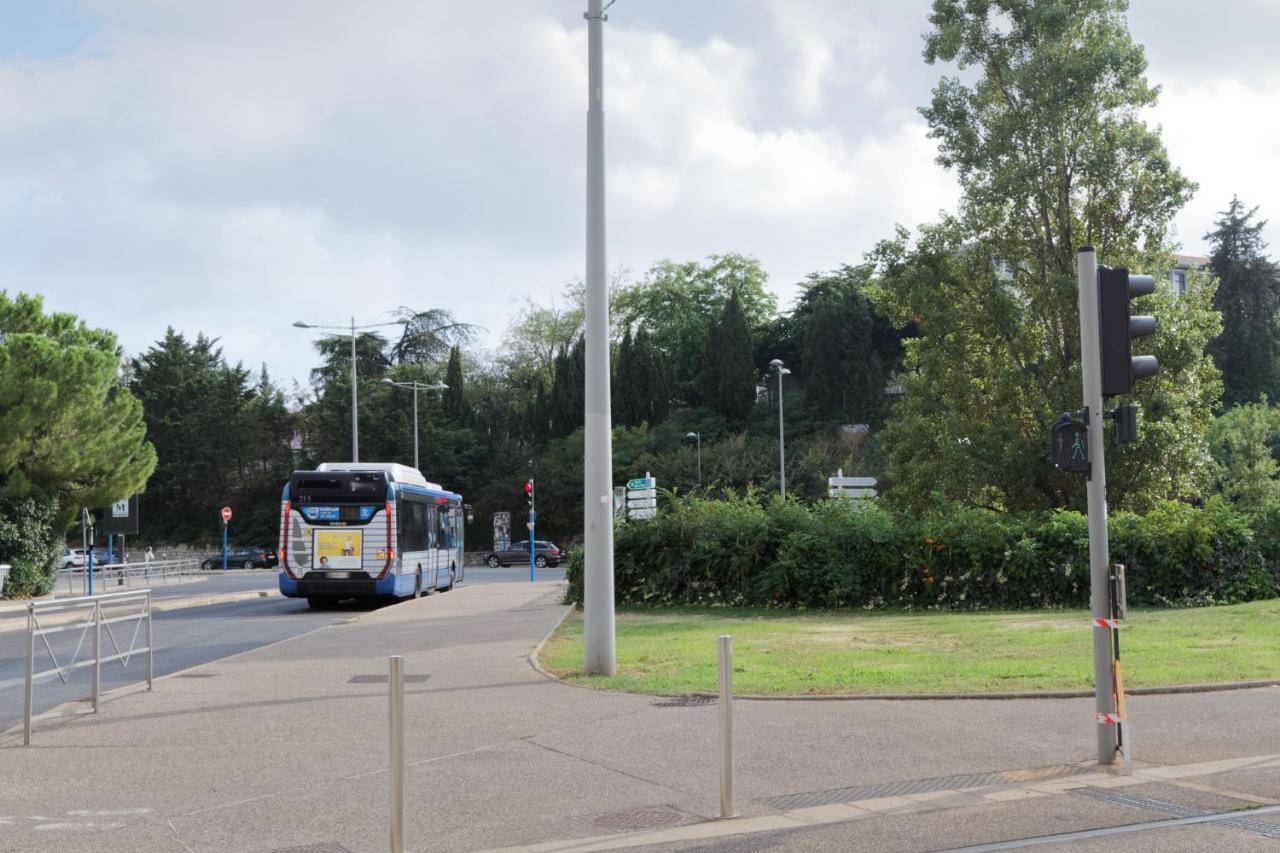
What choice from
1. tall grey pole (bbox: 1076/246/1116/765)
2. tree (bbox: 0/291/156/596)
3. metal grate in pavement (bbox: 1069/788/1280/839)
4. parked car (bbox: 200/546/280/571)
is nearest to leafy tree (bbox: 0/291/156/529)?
tree (bbox: 0/291/156/596)

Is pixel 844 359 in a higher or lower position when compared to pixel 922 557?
higher

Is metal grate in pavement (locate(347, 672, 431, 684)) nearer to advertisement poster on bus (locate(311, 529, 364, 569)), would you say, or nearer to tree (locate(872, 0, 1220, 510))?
advertisement poster on bus (locate(311, 529, 364, 569))

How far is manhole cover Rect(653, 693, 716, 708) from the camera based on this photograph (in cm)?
1152

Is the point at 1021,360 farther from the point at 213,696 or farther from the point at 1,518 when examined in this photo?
the point at 1,518

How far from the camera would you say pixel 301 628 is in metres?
23.1

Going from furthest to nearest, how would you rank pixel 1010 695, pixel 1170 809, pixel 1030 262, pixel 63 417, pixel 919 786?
pixel 63 417 → pixel 1030 262 → pixel 1010 695 → pixel 919 786 → pixel 1170 809

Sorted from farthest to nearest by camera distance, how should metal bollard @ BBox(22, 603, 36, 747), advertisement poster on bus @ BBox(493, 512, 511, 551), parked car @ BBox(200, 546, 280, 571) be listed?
parked car @ BBox(200, 546, 280, 571) → advertisement poster on bus @ BBox(493, 512, 511, 551) → metal bollard @ BBox(22, 603, 36, 747)

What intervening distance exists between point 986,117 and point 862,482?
9.50 metres

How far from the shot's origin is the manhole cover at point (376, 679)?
543 inches

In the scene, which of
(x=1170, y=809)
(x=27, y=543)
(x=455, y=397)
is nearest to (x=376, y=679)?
(x=1170, y=809)

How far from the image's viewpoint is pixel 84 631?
1245cm

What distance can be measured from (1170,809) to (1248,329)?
76.4m

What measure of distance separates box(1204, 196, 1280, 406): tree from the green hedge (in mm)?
57494

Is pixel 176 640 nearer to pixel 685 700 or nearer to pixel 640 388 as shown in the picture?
pixel 685 700
